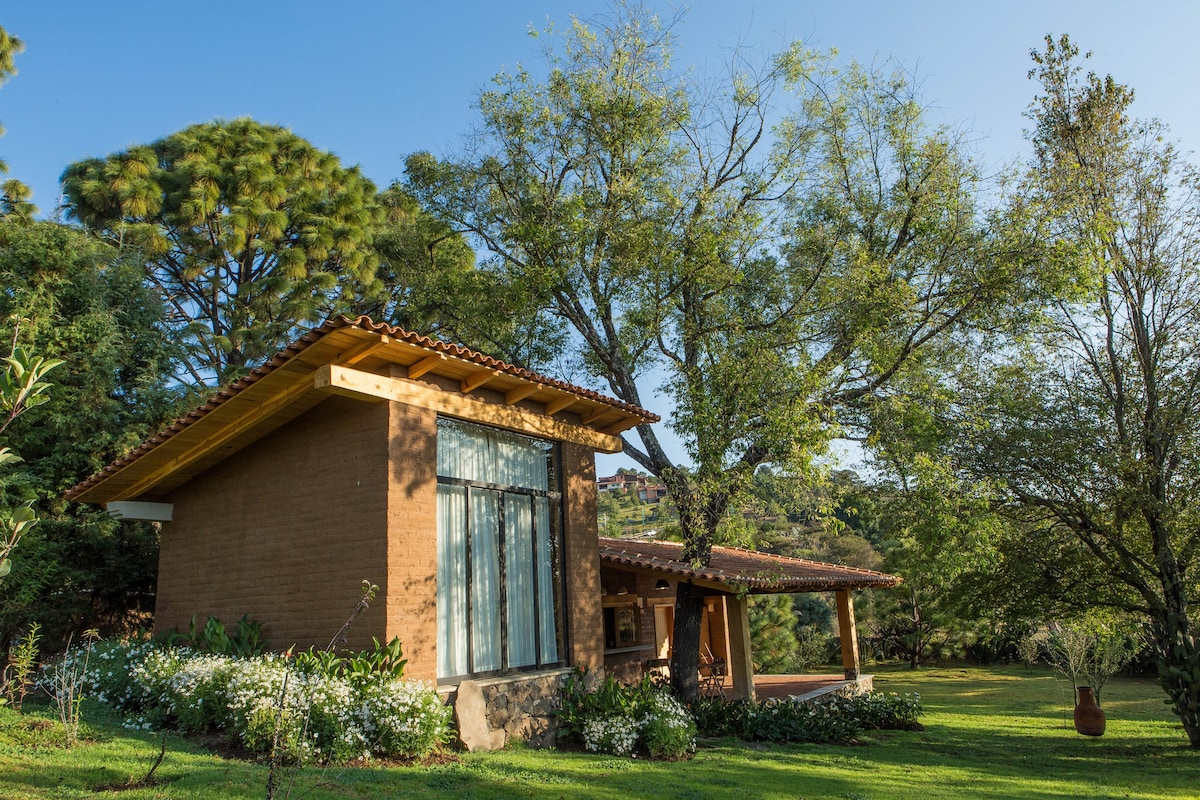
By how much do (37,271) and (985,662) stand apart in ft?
96.8

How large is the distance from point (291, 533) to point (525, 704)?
11.2ft

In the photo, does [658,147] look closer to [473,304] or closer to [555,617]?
[473,304]

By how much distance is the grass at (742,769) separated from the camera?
5898 mm

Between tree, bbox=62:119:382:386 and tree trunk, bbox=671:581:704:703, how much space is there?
1191 cm

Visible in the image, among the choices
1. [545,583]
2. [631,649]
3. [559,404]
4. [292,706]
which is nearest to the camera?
[292,706]

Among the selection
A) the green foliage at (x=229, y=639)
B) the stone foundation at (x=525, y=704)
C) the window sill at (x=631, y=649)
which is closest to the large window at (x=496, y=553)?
the stone foundation at (x=525, y=704)

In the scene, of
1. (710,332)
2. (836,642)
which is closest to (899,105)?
(710,332)

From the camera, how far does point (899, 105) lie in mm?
13586

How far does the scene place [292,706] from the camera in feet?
22.4

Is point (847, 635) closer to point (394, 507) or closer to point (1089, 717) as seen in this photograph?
point (1089, 717)

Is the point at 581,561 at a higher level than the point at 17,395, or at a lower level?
lower

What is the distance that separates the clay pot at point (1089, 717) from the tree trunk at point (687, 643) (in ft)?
23.8

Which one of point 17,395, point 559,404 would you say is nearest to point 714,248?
point 559,404

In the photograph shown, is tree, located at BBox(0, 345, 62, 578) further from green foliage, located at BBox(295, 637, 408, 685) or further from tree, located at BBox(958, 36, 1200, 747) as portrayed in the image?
tree, located at BBox(958, 36, 1200, 747)
